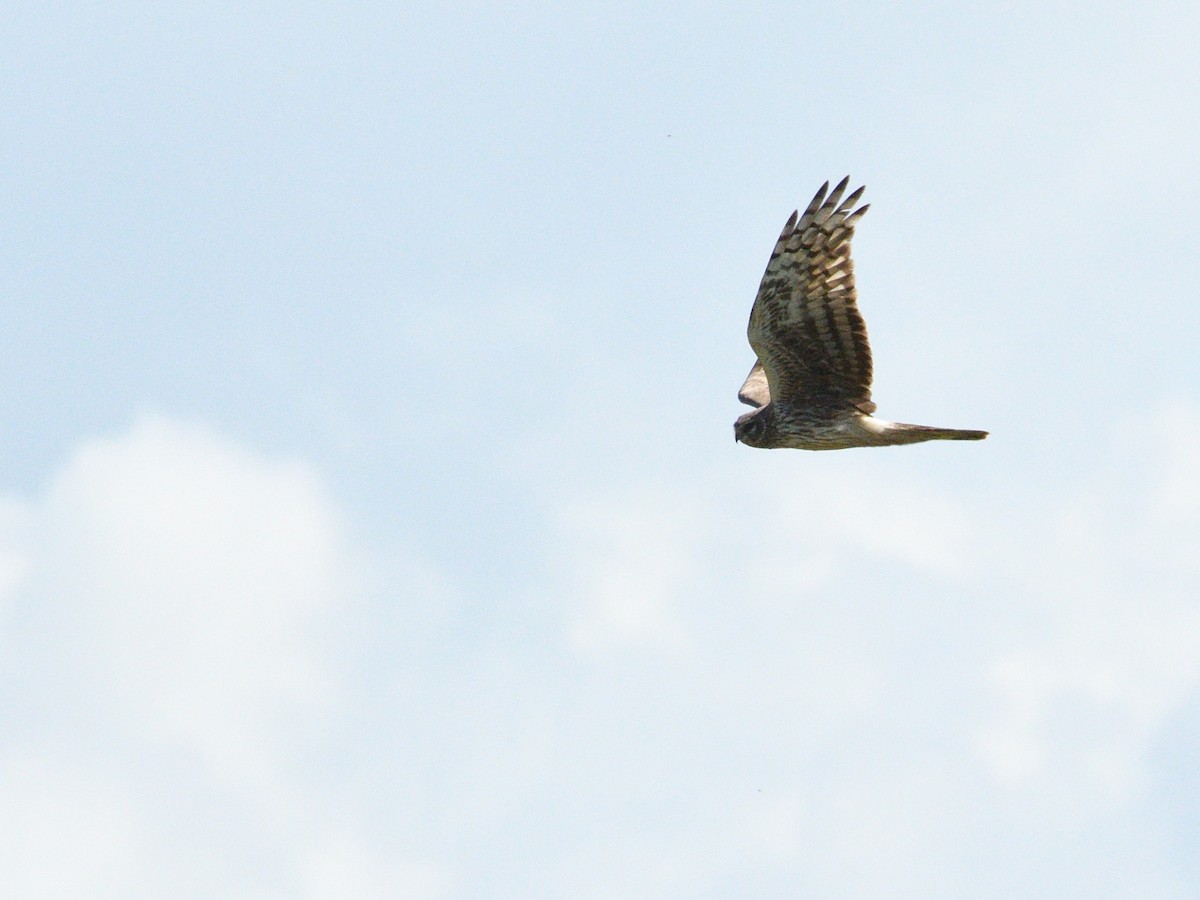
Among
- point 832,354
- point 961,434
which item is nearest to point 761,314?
point 832,354

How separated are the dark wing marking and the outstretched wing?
1.60 meters

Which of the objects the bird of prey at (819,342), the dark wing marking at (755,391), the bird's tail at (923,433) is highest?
the dark wing marking at (755,391)

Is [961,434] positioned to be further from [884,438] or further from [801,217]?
[801,217]

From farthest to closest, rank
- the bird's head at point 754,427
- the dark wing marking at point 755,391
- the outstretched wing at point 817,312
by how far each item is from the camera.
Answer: the dark wing marking at point 755,391
the bird's head at point 754,427
the outstretched wing at point 817,312

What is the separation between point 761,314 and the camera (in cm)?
1485

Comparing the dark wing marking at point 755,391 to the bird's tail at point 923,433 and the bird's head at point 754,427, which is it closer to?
the bird's head at point 754,427

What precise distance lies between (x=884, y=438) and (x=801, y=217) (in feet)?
5.93

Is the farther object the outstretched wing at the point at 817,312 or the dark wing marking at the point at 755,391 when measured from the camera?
the dark wing marking at the point at 755,391

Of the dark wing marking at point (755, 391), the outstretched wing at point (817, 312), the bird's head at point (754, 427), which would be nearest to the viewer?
the outstretched wing at point (817, 312)

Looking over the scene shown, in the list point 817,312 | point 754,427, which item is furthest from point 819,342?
point 754,427

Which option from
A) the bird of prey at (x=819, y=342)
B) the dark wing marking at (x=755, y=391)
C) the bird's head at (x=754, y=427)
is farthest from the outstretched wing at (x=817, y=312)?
the dark wing marking at (x=755, y=391)

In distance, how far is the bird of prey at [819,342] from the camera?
574 inches

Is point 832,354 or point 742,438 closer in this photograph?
point 832,354

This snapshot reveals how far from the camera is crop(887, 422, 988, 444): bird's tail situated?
48.0 feet
